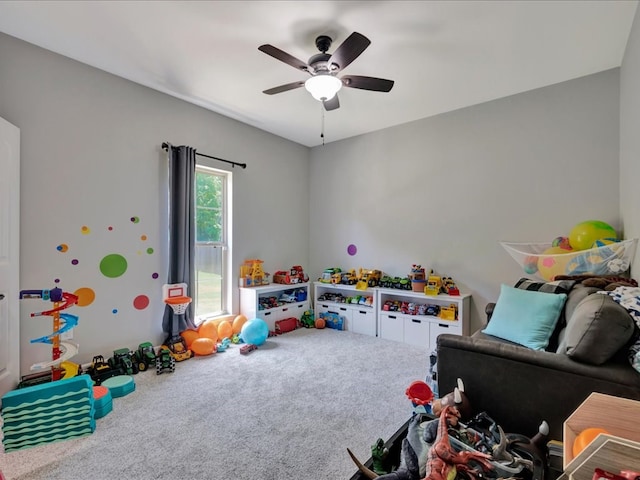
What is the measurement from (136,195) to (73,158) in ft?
1.87

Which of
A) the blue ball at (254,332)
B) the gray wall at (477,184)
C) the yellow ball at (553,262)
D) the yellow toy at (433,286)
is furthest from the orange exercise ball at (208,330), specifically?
the yellow ball at (553,262)

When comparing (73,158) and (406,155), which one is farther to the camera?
(406,155)

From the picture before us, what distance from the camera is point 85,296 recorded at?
9.03 feet

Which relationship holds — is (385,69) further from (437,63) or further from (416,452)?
(416,452)

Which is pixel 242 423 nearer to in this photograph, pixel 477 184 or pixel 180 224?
pixel 180 224

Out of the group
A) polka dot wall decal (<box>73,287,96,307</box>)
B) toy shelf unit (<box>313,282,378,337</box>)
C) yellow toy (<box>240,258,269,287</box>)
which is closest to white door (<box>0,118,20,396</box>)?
polka dot wall decal (<box>73,287,96,307</box>)

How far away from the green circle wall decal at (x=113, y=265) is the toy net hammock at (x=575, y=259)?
373cm

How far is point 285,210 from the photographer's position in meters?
4.71

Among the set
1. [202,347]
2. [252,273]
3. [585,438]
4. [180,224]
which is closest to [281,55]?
[180,224]

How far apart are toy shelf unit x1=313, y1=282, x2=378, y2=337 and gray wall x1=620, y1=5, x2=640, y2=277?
253 cm

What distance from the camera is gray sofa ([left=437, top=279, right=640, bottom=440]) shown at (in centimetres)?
141

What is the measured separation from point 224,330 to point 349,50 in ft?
10.2

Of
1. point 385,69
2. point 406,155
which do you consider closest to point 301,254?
point 406,155

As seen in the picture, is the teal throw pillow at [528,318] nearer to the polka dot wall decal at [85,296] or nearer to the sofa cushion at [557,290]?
the sofa cushion at [557,290]
